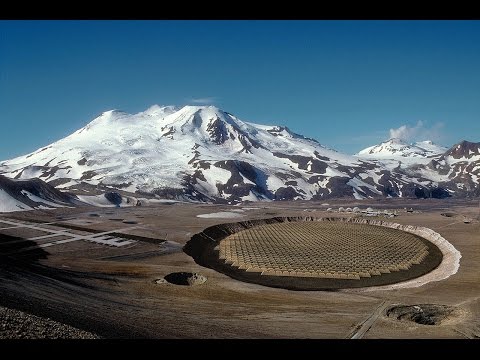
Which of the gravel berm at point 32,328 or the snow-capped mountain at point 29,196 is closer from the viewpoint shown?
the gravel berm at point 32,328

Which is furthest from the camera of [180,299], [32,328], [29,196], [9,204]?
[29,196]

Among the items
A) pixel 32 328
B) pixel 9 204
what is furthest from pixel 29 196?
pixel 32 328

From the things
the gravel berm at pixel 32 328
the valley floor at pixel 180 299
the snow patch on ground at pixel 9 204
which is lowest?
the valley floor at pixel 180 299

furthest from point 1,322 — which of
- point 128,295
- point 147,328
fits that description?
point 128,295

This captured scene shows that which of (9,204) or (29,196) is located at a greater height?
(29,196)

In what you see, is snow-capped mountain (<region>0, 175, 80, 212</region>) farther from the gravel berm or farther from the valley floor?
the gravel berm

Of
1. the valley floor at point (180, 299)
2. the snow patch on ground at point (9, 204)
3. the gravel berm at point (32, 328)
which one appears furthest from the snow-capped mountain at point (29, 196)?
the gravel berm at point (32, 328)

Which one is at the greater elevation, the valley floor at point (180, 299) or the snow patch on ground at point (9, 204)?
the snow patch on ground at point (9, 204)

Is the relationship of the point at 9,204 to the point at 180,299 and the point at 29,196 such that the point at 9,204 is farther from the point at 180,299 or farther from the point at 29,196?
the point at 180,299

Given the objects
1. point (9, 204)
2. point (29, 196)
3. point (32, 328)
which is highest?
point (29, 196)

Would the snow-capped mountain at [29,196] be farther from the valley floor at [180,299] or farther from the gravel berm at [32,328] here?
the gravel berm at [32,328]

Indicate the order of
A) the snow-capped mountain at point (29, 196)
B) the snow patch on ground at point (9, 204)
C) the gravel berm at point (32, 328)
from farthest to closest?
the snow-capped mountain at point (29, 196)
the snow patch on ground at point (9, 204)
the gravel berm at point (32, 328)
